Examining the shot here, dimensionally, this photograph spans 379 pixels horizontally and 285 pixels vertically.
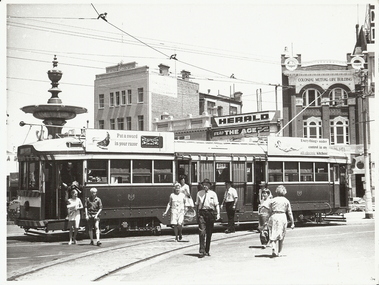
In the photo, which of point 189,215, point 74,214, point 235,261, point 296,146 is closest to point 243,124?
point 296,146

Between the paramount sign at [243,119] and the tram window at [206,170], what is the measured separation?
23.0 m

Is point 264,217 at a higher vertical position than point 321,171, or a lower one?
lower

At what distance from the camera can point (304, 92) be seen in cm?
4206

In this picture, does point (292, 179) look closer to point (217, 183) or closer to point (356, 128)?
point (217, 183)

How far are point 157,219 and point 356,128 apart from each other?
2900 cm

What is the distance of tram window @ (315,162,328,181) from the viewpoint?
2056 cm

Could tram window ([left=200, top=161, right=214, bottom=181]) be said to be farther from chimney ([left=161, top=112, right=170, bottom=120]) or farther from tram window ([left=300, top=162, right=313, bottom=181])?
chimney ([left=161, top=112, right=170, bottom=120])

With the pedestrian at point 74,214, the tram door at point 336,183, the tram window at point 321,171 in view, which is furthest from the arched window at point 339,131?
the pedestrian at point 74,214

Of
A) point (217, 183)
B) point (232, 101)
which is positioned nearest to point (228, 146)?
point (217, 183)

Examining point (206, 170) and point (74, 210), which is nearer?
point (74, 210)

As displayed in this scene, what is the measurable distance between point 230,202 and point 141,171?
332cm

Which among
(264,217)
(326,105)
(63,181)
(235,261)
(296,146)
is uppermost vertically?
(326,105)

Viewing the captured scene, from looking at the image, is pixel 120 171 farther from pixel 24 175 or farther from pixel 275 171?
pixel 275 171

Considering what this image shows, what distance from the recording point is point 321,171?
20.7 metres
